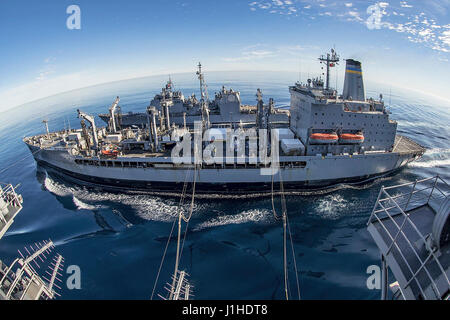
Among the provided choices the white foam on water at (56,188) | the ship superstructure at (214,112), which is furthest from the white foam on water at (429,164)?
the white foam on water at (56,188)

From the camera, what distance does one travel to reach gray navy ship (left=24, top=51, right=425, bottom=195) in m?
21.9

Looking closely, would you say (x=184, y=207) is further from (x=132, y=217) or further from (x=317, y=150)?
(x=317, y=150)

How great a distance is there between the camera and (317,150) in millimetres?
22344

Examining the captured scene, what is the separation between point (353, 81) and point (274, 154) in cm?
1168

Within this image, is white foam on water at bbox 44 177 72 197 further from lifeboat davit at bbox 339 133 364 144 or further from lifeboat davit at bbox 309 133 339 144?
lifeboat davit at bbox 339 133 364 144

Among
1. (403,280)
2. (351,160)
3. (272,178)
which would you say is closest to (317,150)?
(351,160)

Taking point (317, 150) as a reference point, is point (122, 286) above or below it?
below

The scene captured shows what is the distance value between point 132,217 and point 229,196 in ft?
28.5

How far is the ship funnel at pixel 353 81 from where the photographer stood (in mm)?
23906

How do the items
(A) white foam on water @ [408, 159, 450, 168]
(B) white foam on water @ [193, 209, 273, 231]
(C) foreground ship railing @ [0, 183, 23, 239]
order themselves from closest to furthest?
(C) foreground ship railing @ [0, 183, 23, 239] → (B) white foam on water @ [193, 209, 273, 231] → (A) white foam on water @ [408, 159, 450, 168]

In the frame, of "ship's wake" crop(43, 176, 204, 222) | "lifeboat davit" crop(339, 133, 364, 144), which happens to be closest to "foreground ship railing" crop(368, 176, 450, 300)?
"lifeboat davit" crop(339, 133, 364, 144)

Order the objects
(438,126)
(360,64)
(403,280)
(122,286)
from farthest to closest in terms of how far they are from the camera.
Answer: (438,126) → (360,64) → (122,286) → (403,280)

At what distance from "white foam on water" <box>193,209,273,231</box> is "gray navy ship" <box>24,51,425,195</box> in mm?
3378

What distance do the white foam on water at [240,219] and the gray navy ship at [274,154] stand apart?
3.38m
